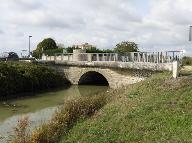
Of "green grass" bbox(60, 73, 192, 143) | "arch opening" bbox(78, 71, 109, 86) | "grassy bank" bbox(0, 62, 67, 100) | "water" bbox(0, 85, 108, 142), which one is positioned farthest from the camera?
"arch opening" bbox(78, 71, 109, 86)

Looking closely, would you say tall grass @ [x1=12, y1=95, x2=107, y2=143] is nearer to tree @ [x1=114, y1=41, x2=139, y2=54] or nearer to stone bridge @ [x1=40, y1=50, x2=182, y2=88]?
stone bridge @ [x1=40, y1=50, x2=182, y2=88]

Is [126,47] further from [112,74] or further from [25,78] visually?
[25,78]

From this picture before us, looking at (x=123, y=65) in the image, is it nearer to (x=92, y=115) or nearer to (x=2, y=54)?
(x=92, y=115)

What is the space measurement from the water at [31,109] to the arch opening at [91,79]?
8923 mm

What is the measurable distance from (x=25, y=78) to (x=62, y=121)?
25.1m

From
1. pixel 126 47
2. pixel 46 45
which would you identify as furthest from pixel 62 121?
pixel 46 45

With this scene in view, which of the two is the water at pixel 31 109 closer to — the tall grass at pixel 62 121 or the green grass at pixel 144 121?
the tall grass at pixel 62 121

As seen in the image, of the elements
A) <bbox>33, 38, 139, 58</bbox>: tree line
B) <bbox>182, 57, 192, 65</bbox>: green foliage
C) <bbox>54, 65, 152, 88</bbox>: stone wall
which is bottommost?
<bbox>54, 65, 152, 88</bbox>: stone wall

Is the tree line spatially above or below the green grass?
above

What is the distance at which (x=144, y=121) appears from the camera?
51.4ft

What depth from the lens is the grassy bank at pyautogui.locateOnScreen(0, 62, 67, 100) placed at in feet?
127

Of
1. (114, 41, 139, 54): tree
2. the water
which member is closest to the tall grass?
the water

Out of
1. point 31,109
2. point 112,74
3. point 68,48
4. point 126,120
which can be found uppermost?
point 68,48

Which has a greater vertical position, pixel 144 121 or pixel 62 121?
pixel 144 121
